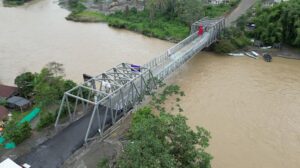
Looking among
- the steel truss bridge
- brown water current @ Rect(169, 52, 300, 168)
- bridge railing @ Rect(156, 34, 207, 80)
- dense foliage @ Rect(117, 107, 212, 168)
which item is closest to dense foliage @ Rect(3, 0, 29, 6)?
brown water current @ Rect(169, 52, 300, 168)

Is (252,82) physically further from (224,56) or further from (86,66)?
(86,66)

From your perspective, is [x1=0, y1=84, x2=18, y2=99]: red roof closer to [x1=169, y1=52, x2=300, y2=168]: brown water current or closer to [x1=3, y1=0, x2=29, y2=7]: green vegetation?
[x1=169, y1=52, x2=300, y2=168]: brown water current

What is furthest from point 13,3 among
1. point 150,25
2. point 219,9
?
point 219,9

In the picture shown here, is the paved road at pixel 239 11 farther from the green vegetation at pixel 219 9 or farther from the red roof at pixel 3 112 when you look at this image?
the red roof at pixel 3 112

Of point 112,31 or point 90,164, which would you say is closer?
point 90,164

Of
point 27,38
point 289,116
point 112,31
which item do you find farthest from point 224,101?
point 27,38
